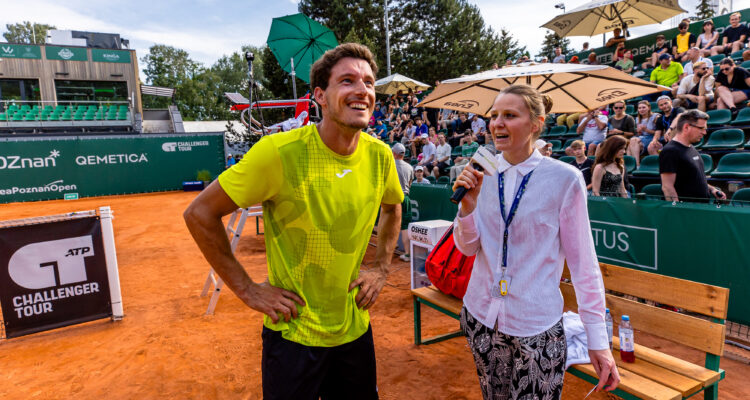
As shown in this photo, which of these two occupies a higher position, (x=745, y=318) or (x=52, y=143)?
(x=52, y=143)

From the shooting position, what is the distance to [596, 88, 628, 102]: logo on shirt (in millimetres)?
5392

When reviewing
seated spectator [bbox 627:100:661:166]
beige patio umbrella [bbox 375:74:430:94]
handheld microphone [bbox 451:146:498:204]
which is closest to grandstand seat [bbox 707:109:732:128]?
seated spectator [bbox 627:100:661:166]

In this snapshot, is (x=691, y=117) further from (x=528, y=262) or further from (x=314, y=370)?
(x=314, y=370)

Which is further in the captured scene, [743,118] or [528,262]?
[743,118]

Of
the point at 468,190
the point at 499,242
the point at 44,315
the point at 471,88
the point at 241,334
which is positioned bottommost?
the point at 241,334

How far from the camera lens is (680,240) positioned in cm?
443

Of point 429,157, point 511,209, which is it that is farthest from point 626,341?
point 429,157

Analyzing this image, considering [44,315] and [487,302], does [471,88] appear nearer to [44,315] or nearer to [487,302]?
[487,302]

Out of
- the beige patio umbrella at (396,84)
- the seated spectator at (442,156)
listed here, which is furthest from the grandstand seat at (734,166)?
the beige patio umbrella at (396,84)

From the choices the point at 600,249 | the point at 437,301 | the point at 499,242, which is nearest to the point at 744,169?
the point at 600,249

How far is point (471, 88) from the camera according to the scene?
22.3ft

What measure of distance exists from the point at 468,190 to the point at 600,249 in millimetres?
4109

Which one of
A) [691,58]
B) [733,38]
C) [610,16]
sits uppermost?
[610,16]

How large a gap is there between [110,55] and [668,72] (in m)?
41.9
